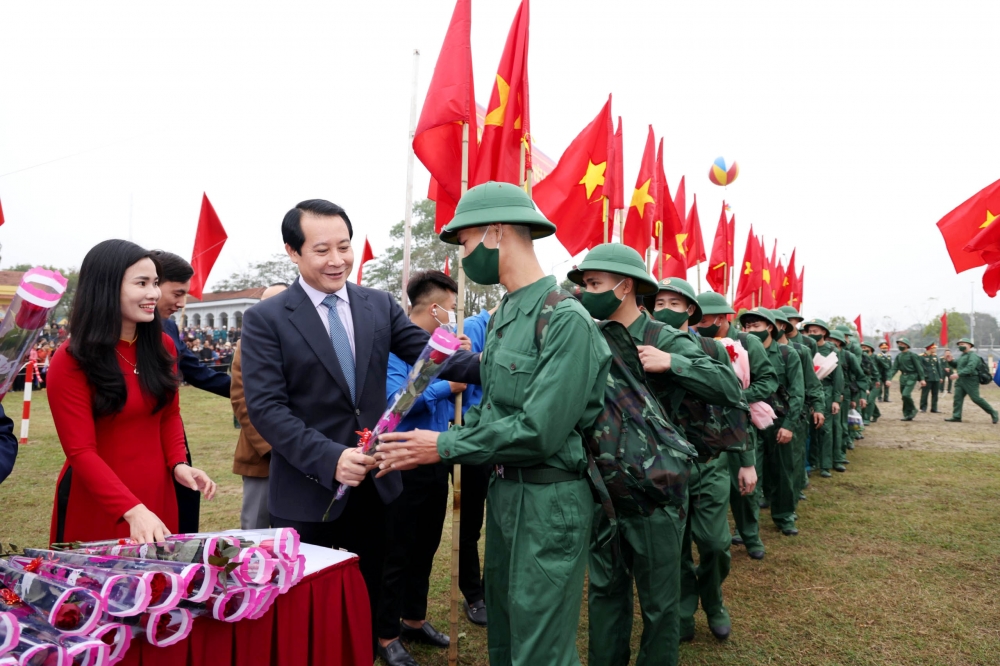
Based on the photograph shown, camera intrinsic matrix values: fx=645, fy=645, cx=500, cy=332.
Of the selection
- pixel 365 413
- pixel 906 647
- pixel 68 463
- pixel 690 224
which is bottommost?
pixel 906 647

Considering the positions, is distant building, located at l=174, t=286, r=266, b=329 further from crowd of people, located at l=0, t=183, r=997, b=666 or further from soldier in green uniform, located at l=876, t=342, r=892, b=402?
crowd of people, located at l=0, t=183, r=997, b=666

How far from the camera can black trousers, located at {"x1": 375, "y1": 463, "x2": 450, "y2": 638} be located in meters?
3.67

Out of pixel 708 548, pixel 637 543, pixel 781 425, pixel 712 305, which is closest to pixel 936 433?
pixel 781 425

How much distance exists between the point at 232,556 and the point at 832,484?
8801 millimetres

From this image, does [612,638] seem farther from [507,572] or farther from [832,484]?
[832,484]

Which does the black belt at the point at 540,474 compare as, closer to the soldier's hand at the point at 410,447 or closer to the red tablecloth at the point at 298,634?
the soldier's hand at the point at 410,447

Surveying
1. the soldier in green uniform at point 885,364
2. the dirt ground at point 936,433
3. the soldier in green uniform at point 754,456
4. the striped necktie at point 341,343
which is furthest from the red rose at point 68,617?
the soldier in green uniform at point 885,364

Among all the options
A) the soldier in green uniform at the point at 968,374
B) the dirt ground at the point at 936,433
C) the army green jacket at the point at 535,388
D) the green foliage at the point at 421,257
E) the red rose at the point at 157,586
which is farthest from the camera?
the green foliage at the point at 421,257

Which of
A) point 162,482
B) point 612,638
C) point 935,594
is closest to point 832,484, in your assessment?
point 935,594

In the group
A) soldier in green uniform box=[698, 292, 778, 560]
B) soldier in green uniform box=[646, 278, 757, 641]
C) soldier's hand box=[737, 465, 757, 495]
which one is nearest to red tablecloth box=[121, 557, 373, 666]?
soldier in green uniform box=[646, 278, 757, 641]

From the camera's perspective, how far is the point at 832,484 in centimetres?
876

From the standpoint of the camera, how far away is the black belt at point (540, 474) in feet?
7.32

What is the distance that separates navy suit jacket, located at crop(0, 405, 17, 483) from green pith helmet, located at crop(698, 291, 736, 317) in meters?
4.87

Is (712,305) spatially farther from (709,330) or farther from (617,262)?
(617,262)
